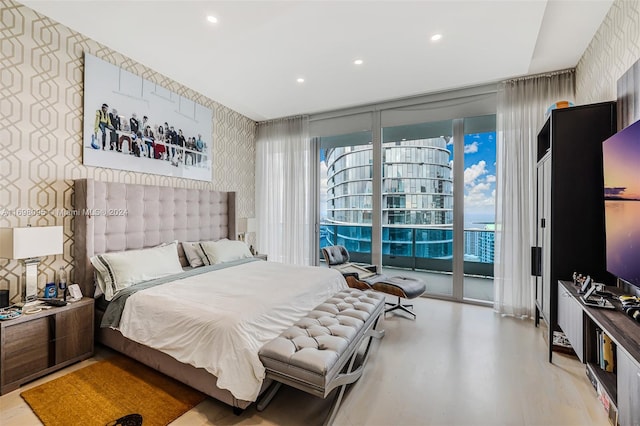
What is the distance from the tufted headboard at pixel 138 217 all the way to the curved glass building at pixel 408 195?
219 centimetres

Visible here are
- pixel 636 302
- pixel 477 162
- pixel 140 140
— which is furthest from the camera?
pixel 477 162

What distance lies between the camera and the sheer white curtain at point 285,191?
5.08 metres

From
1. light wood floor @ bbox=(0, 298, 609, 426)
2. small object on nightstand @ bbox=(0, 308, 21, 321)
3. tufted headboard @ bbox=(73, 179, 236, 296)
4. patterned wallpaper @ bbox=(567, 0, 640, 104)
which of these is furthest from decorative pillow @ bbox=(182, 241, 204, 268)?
patterned wallpaper @ bbox=(567, 0, 640, 104)

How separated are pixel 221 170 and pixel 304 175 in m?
1.41

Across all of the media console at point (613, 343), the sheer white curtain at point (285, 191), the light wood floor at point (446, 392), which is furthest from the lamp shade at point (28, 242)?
the media console at point (613, 343)

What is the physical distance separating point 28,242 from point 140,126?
1.71 m

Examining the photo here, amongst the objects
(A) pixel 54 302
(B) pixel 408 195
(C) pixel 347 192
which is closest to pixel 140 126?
(A) pixel 54 302

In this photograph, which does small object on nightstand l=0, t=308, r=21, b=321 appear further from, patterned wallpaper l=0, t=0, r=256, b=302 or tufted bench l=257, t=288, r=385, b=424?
tufted bench l=257, t=288, r=385, b=424

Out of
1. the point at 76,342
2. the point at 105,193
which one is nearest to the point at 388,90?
the point at 105,193

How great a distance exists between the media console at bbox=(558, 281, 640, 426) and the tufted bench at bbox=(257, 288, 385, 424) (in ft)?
4.60

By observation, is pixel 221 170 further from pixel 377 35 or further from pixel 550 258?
pixel 550 258

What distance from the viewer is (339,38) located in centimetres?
276

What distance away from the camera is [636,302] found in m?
1.76

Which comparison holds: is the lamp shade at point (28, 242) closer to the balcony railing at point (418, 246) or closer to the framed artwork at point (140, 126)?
the framed artwork at point (140, 126)
